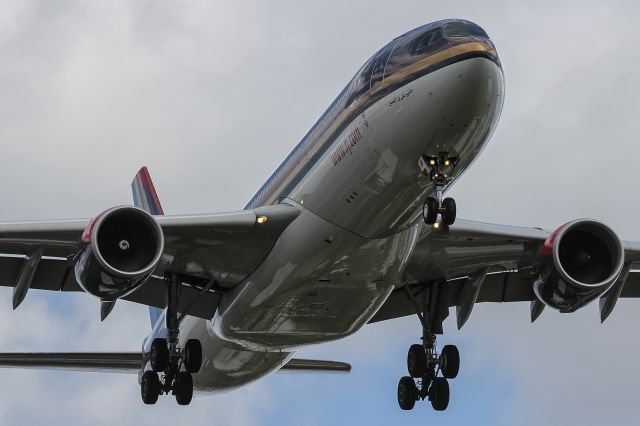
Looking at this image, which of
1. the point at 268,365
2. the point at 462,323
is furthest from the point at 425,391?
the point at 268,365

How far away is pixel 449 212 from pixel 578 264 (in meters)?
5.85

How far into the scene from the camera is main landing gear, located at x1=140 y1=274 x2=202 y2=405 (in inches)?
1122

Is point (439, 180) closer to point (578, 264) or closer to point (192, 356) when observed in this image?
point (578, 264)

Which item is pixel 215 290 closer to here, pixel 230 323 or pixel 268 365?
pixel 230 323

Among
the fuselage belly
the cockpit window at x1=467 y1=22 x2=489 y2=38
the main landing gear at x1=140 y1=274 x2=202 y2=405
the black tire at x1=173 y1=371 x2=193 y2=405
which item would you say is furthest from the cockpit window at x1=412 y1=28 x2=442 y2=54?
the black tire at x1=173 y1=371 x2=193 y2=405

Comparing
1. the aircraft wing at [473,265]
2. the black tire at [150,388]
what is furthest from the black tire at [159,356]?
the aircraft wing at [473,265]

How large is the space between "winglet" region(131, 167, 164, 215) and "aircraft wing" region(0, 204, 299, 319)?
7816 millimetres

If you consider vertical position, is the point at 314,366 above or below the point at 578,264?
below

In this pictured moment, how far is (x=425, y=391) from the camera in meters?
30.2

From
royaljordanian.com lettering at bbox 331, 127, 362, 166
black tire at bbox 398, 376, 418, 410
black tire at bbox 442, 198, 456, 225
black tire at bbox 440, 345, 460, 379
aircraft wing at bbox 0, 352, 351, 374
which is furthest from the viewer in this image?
black tire at bbox 398, 376, 418, 410

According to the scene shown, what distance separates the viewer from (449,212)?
75.7 ft

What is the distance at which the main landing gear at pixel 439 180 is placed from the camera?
23078 millimetres

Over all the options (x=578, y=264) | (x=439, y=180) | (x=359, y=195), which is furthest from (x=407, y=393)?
(x=439, y=180)

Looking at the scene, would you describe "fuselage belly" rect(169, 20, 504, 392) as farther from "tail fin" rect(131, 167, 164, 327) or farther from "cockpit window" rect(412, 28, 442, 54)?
"tail fin" rect(131, 167, 164, 327)
